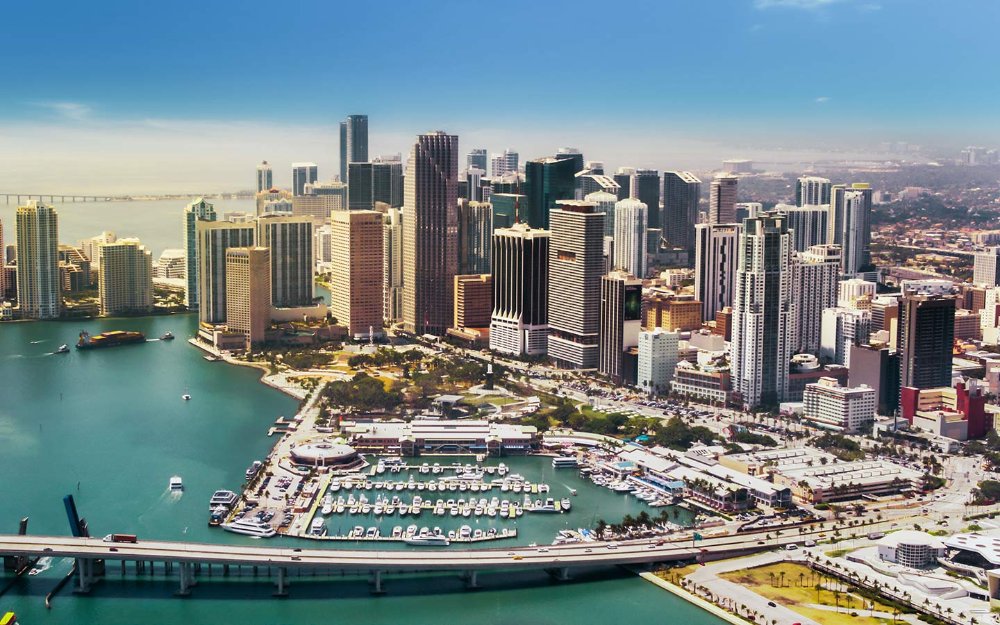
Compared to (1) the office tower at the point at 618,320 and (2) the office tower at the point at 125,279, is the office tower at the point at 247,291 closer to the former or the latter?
(2) the office tower at the point at 125,279

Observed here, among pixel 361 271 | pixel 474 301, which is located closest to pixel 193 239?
pixel 361 271

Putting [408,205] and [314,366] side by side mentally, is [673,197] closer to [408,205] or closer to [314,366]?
[408,205]

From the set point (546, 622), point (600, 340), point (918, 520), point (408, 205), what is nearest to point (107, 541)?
point (546, 622)

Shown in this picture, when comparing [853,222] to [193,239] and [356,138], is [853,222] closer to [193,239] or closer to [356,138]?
[193,239]

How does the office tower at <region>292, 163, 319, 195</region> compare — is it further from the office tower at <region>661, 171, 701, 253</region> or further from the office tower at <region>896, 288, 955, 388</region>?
the office tower at <region>896, 288, 955, 388</region>

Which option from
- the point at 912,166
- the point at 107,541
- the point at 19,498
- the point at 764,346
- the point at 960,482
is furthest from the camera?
the point at 912,166

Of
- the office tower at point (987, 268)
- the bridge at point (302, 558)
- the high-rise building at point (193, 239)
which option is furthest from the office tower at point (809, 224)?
the bridge at point (302, 558)
